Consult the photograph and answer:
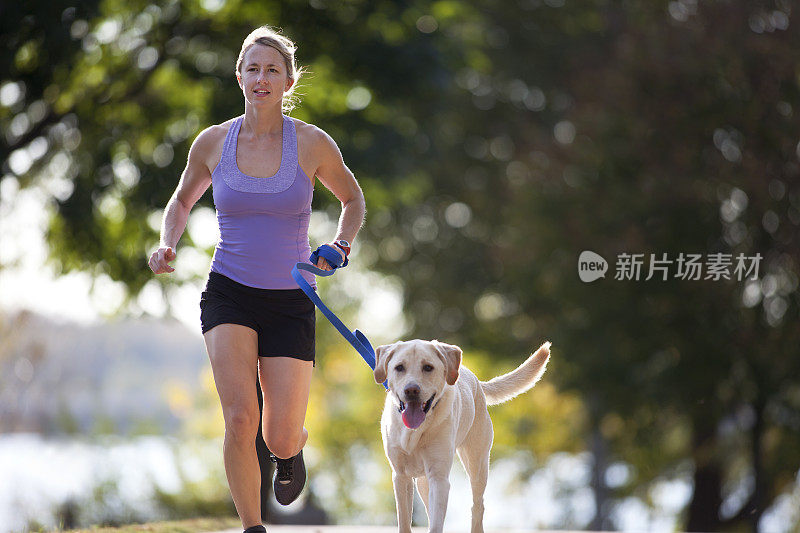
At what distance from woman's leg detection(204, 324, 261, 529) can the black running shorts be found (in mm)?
45

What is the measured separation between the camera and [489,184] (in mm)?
19562

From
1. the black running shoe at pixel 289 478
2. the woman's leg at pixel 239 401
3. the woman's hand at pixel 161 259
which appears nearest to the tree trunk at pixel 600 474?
the black running shoe at pixel 289 478

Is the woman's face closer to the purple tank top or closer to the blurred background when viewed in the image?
the purple tank top

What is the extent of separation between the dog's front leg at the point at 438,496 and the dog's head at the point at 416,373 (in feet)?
1.05

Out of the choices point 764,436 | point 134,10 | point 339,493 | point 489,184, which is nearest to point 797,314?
point 764,436

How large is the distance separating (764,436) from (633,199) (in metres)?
4.20

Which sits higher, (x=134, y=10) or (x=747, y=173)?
(x=134, y=10)

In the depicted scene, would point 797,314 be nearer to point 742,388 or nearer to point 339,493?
point 742,388

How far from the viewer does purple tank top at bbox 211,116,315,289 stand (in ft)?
14.6

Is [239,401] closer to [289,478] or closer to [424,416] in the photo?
[289,478]

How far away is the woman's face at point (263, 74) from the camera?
448 cm

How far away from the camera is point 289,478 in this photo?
493 cm

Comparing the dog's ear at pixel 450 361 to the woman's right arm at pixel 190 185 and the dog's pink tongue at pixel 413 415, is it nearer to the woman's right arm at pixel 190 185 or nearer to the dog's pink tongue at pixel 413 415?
the dog's pink tongue at pixel 413 415

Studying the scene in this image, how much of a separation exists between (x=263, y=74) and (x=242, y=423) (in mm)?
1513
